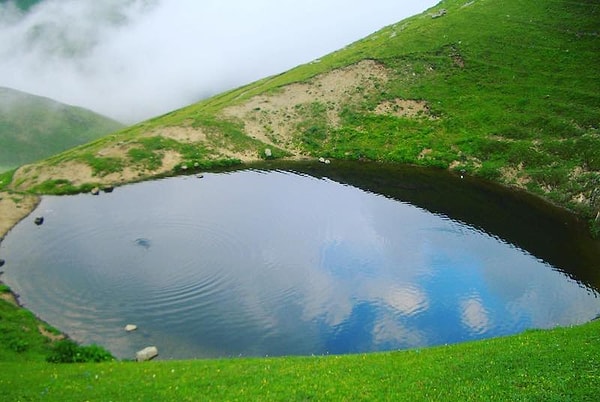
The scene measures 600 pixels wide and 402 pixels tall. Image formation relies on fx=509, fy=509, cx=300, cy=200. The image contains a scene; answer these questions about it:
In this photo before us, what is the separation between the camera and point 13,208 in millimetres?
64750

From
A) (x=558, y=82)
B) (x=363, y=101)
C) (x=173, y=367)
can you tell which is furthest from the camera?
(x=363, y=101)

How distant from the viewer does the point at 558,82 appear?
9306 centimetres

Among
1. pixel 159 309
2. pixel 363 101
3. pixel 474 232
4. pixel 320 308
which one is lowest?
pixel 474 232

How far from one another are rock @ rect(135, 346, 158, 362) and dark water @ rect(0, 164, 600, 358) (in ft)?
2.84

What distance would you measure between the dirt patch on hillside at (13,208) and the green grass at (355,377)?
3162cm

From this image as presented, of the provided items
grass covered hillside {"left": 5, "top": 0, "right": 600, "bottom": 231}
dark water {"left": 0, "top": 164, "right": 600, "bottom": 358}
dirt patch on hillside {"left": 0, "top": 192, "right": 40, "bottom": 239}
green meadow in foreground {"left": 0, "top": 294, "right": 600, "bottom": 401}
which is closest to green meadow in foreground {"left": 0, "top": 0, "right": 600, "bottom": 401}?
green meadow in foreground {"left": 0, "top": 294, "right": 600, "bottom": 401}

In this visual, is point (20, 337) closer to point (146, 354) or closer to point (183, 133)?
point (146, 354)

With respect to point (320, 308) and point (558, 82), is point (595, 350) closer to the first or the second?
point (320, 308)

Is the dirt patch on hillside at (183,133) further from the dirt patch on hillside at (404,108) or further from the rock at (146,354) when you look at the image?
the rock at (146,354)

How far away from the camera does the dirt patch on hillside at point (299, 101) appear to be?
317ft

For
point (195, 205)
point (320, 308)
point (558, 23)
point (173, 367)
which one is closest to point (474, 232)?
point (320, 308)

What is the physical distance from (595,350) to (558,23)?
98.9m

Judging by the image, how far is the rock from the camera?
39031 millimetres

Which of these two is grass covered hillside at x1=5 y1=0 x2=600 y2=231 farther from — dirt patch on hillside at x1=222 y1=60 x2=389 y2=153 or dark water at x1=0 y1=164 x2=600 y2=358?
dark water at x1=0 y1=164 x2=600 y2=358
